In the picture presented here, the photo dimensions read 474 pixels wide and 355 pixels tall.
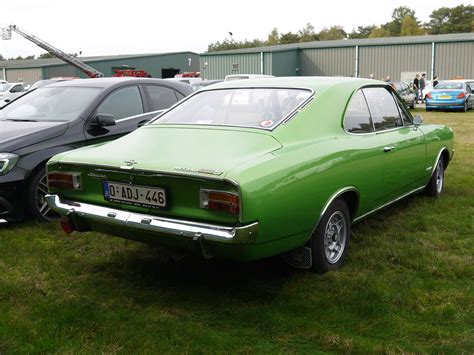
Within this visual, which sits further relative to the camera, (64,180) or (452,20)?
(452,20)

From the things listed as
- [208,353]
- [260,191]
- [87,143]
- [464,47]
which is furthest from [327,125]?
[464,47]

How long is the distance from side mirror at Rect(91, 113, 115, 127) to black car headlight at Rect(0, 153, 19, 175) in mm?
1002

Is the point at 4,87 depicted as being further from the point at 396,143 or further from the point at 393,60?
the point at 396,143

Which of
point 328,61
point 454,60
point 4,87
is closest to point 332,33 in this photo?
point 328,61

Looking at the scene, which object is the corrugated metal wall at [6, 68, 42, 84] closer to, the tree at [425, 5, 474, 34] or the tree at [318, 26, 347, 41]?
Result: the tree at [318, 26, 347, 41]

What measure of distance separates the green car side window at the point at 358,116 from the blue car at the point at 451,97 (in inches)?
700

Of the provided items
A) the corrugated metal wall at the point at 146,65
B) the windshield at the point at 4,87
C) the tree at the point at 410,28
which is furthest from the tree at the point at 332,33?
the windshield at the point at 4,87

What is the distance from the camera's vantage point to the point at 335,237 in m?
4.00

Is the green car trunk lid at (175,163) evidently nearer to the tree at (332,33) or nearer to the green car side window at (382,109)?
the green car side window at (382,109)

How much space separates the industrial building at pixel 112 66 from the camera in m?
46.8

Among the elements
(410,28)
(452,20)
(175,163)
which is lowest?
(175,163)

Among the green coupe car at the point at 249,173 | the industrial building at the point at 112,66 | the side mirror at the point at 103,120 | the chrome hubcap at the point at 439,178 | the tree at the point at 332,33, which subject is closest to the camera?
the green coupe car at the point at 249,173

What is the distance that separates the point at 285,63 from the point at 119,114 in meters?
35.4

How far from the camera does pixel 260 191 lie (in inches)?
120
